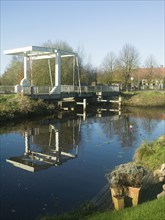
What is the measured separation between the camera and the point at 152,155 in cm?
1162

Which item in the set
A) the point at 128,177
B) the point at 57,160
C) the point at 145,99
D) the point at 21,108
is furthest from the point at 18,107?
the point at 145,99

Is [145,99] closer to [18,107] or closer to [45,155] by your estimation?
[18,107]

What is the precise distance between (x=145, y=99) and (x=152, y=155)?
3223 centimetres

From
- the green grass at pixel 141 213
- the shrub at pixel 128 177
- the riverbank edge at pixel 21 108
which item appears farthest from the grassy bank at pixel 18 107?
the green grass at pixel 141 213

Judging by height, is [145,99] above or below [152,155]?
above

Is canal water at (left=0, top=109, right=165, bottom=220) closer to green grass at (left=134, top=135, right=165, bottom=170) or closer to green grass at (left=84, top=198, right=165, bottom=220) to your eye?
green grass at (left=134, top=135, right=165, bottom=170)

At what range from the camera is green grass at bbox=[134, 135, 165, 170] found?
423 inches

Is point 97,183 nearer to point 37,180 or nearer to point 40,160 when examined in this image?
point 37,180

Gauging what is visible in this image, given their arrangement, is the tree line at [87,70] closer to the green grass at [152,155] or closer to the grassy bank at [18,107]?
the grassy bank at [18,107]

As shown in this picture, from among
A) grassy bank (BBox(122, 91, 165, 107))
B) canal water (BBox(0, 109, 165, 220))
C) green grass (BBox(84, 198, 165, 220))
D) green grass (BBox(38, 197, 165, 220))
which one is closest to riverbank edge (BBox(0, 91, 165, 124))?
canal water (BBox(0, 109, 165, 220))

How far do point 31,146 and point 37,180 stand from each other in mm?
6035

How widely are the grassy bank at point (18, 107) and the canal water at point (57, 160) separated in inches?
73.8

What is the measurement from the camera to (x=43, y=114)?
29.8 meters

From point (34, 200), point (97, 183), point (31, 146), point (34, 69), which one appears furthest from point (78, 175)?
point (34, 69)
